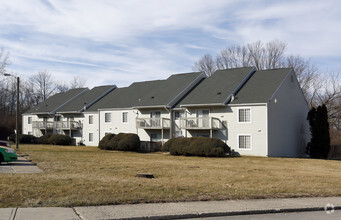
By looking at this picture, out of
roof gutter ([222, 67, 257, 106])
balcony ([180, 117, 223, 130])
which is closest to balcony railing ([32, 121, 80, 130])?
balcony ([180, 117, 223, 130])

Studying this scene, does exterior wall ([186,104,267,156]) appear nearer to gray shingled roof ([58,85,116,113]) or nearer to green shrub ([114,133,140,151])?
green shrub ([114,133,140,151])

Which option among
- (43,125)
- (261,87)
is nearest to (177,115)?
(261,87)

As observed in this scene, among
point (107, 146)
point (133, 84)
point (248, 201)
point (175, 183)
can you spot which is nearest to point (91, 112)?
point (133, 84)

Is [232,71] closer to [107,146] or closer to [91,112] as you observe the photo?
[107,146]

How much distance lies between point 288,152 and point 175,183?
26443mm

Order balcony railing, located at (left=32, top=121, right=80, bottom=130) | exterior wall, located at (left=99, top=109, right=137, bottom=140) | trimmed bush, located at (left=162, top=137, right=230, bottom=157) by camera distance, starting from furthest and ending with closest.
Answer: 1. balcony railing, located at (left=32, top=121, right=80, bottom=130)
2. exterior wall, located at (left=99, top=109, right=137, bottom=140)
3. trimmed bush, located at (left=162, top=137, right=230, bottom=157)

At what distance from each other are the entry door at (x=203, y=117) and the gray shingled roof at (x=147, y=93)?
407 cm

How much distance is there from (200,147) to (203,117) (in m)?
5.61

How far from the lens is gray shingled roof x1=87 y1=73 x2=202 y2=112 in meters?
44.2

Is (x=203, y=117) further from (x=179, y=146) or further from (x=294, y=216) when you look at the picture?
(x=294, y=216)

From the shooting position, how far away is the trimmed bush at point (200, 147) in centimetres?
3306

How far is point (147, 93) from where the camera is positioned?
48656 millimetres

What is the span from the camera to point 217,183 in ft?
47.4

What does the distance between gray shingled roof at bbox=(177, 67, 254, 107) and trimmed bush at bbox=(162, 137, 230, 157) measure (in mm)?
4929
